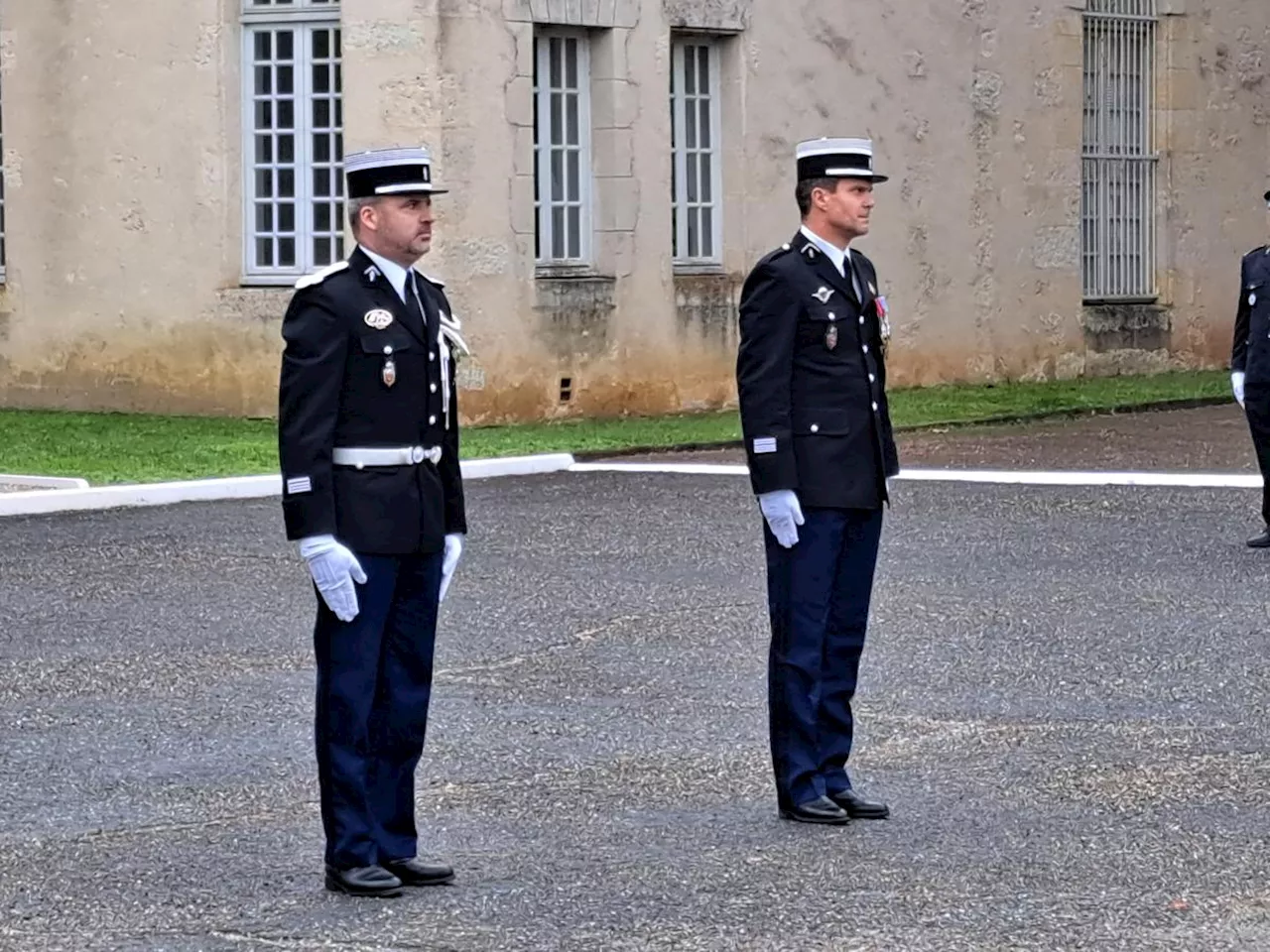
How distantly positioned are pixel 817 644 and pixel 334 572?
1628mm

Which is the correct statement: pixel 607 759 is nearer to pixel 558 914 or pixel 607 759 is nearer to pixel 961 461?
pixel 558 914

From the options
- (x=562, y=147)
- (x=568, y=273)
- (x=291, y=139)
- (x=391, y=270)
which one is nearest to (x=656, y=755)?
(x=391, y=270)

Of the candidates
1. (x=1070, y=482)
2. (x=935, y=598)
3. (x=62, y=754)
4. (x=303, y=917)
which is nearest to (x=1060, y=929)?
(x=303, y=917)

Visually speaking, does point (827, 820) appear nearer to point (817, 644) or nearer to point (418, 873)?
point (817, 644)

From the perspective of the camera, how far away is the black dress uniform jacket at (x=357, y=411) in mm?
6832

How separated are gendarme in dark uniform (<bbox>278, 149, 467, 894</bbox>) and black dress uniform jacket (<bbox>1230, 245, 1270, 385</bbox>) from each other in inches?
322

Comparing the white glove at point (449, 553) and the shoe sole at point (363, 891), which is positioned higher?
the white glove at point (449, 553)

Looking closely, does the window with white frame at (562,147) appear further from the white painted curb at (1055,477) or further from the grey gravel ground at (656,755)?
the grey gravel ground at (656,755)

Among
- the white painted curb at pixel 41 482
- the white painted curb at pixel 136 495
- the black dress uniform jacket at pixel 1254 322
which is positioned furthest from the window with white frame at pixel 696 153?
the black dress uniform jacket at pixel 1254 322

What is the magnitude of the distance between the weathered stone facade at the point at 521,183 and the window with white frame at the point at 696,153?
13 centimetres

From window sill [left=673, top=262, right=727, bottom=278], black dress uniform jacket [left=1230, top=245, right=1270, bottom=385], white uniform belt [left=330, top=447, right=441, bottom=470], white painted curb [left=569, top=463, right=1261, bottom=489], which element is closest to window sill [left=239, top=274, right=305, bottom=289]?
window sill [left=673, top=262, right=727, bottom=278]

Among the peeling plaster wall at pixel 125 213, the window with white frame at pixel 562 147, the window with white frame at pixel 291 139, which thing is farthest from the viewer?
the window with white frame at pixel 562 147

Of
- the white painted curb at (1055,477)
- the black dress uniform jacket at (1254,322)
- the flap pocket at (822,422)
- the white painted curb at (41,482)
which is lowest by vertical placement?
the white painted curb at (1055,477)

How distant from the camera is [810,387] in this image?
26.1ft
